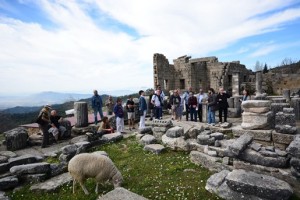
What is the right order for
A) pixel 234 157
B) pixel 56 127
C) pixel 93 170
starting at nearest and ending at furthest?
1. pixel 93 170
2. pixel 234 157
3. pixel 56 127

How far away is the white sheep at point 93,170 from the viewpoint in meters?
6.82

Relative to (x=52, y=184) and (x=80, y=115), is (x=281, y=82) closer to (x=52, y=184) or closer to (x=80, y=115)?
(x=80, y=115)

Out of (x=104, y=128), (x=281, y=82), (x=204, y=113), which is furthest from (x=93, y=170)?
(x=281, y=82)

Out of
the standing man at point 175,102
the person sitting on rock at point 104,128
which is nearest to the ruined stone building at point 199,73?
the standing man at point 175,102

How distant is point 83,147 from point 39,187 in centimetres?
327

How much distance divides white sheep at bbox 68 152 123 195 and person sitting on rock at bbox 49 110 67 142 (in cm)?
636

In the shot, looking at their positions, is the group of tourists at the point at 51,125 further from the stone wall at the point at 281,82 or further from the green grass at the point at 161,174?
the stone wall at the point at 281,82

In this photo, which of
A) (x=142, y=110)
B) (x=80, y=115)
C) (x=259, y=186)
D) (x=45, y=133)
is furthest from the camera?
(x=80, y=115)

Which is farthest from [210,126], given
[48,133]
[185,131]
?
[48,133]

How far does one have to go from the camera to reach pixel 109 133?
1326cm

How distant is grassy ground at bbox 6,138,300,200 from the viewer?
257 inches

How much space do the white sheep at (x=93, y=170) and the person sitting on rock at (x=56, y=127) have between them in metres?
6.36

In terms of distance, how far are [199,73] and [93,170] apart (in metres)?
33.3

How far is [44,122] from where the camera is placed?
39.2 feet
